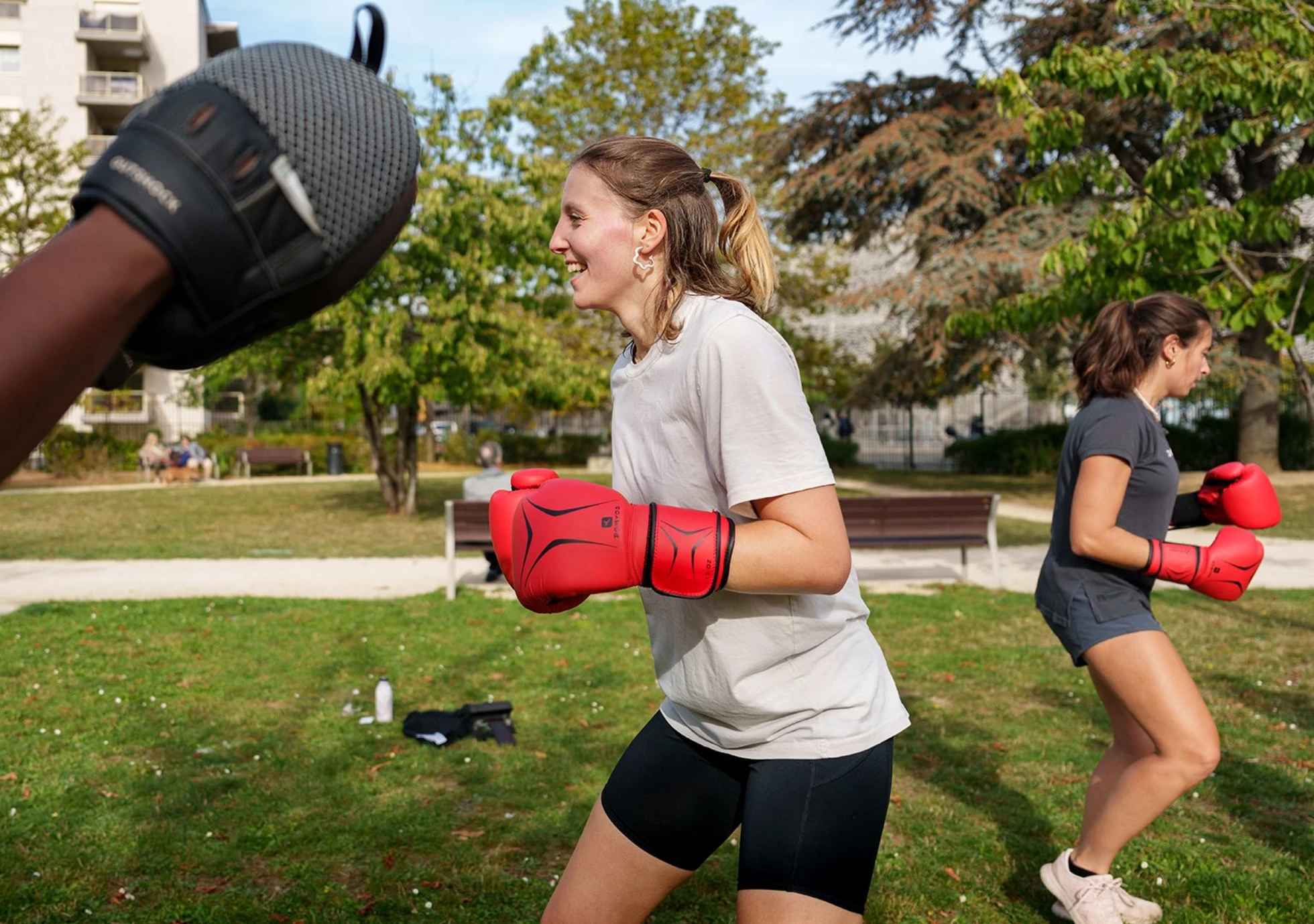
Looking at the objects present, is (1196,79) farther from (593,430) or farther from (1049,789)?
(593,430)

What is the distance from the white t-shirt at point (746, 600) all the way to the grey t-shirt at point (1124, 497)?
136 centimetres

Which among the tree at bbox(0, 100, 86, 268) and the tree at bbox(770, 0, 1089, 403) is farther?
the tree at bbox(0, 100, 86, 268)

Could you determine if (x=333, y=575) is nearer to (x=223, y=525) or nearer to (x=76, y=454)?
(x=223, y=525)

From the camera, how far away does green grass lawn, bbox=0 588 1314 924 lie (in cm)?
364

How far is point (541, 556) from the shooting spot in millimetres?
1837

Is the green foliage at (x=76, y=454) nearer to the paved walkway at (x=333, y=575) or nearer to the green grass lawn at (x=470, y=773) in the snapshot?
Result: the paved walkway at (x=333, y=575)

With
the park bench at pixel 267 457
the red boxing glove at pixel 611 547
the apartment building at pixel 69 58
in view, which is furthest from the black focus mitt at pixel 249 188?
the apartment building at pixel 69 58

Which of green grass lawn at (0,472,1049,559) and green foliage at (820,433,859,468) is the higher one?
green foliage at (820,433,859,468)

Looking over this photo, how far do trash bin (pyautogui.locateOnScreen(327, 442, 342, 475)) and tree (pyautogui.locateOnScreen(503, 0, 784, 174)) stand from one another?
9.35 m

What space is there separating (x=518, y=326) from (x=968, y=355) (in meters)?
8.54

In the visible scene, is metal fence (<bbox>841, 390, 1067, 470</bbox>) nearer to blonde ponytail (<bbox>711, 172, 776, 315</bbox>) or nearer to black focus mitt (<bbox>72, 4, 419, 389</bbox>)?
blonde ponytail (<bbox>711, 172, 776, 315</bbox>)

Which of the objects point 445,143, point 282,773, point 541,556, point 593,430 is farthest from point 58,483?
point 541,556

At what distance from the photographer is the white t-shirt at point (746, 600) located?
180 cm

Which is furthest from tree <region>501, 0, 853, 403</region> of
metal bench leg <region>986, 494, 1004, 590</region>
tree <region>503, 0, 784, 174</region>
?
metal bench leg <region>986, 494, 1004, 590</region>
